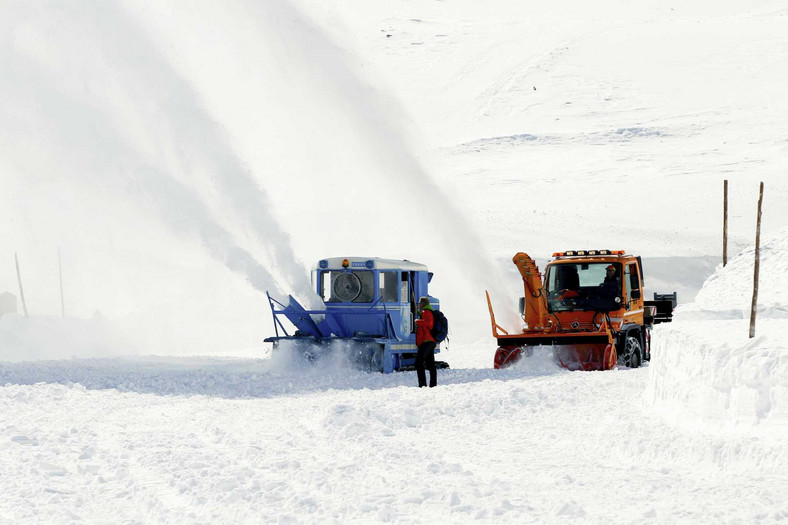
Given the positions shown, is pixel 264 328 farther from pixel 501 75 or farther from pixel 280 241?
pixel 501 75

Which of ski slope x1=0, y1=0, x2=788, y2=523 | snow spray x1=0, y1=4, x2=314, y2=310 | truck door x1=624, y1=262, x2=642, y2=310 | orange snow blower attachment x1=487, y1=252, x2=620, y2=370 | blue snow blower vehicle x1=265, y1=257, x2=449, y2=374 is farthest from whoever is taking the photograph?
snow spray x1=0, y1=4, x2=314, y2=310

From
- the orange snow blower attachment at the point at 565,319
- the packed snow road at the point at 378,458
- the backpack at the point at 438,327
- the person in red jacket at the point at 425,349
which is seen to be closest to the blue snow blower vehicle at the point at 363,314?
the orange snow blower attachment at the point at 565,319

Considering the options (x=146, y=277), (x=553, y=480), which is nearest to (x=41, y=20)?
(x=553, y=480)

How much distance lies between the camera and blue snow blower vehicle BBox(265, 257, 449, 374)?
53.4 ft

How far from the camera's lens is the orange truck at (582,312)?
51.1ft

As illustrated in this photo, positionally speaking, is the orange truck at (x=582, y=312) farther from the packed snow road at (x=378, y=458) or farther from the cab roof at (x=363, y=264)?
the packed snow road at (x=378, y=458)

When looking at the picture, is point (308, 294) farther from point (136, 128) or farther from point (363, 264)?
point (136, 128)

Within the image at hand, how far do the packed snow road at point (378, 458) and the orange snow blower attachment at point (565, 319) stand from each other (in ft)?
8.00

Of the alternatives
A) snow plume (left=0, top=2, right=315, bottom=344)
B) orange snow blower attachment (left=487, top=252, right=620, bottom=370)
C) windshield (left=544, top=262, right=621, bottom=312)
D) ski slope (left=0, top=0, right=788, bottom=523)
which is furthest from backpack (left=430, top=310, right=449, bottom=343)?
snow plume (left=0, top=2, right=315, bottom=344)

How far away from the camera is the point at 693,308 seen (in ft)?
67.5

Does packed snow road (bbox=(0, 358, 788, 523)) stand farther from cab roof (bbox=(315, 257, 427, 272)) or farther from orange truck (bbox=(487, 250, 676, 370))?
cab roof (bbox=(315, 257, 427, 272))

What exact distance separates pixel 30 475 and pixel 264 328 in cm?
2376

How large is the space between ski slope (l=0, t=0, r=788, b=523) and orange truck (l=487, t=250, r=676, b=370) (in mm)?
533

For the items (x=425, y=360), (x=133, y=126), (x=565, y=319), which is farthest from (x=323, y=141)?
(x=425, y=360)
